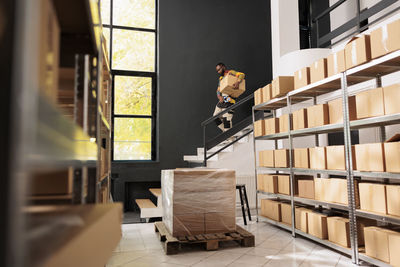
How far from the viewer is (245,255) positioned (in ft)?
11.6

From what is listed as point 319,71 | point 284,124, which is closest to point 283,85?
point 284,124

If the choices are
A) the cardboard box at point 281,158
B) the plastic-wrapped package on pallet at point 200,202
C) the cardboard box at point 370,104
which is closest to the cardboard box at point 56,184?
the plastic-wrapped package on pallet at point 200,202

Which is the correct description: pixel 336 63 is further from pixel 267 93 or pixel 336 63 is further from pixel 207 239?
pixel 207 239

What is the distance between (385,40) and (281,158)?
230 centimetres

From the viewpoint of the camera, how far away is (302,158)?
4.23 m

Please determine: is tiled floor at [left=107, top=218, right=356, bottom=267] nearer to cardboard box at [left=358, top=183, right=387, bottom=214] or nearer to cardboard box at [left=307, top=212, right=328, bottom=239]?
cardboard box at [left=307, top=212, right=328, bottom=239]

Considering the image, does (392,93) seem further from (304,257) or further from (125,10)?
(125,10)

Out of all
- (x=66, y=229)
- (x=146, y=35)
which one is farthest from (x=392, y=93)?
(x=146, y=35)

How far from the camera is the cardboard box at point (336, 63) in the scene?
3492mm

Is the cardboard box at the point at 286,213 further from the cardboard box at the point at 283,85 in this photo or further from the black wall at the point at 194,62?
the black wall at the point at 194,62

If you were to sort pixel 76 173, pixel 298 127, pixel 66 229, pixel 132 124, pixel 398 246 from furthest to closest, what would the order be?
pixel 132 124
pixel 298 127
pixel 398 246
pixel 76 173
pixel 66 229

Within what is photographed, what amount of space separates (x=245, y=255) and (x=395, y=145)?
196 cm

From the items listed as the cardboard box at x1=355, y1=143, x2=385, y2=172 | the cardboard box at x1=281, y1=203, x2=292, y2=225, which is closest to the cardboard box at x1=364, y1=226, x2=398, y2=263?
the cardboard box at x1=355, y1=143, x2=385, y2=172

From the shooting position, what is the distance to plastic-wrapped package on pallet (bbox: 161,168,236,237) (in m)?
3.76
